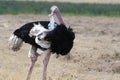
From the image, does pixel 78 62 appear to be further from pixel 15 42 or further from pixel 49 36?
pixel 49 36

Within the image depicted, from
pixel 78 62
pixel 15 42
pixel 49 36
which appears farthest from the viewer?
pixel 78 62

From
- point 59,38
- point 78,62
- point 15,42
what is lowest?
point 78,62

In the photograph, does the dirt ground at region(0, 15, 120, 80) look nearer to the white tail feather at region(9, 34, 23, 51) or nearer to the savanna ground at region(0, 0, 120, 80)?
the savanna ground at region(0, 0, 120, 80)

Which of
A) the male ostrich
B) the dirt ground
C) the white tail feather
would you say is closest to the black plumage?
the male ostrich

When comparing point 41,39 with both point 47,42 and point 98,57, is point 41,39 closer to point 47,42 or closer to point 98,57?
point 47,42

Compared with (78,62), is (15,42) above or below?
above

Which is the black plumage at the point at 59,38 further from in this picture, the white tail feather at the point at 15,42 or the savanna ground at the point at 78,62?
the savanna ground at the point at 78,62

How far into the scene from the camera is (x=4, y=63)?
44.0 ft

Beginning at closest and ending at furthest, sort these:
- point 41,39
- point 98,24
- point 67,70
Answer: point 41,39
point 67,70
point 98,24

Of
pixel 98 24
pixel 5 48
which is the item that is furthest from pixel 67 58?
pixel 98 24

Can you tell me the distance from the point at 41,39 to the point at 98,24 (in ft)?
→ 51.5

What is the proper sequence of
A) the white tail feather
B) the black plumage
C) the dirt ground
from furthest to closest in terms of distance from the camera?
the dirt ground, the white tail feather, the black plumage

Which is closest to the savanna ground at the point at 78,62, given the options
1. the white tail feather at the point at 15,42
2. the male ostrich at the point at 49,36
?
the white tail feather at the point at 15,42

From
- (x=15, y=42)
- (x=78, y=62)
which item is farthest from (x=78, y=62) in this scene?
(x=15, y=42)
